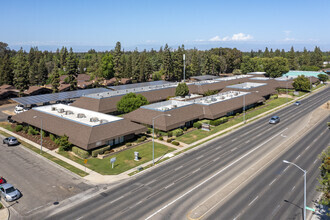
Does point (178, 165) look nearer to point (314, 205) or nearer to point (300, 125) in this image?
point (314, 205)

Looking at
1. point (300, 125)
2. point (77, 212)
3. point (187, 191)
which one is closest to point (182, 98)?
point (300, 125)

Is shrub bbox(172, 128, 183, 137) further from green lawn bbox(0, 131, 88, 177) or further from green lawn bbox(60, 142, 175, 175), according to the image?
green lawn bbox(0, 131, 88, 177)

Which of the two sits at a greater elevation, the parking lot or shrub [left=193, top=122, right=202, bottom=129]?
shrub [left=193, top=122, right=202, bottom=129]

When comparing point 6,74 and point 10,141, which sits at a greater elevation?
point 6,74

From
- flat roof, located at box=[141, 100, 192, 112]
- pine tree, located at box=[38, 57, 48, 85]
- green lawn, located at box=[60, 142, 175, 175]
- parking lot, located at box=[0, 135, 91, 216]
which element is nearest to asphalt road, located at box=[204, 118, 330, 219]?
green lawn, located at box=[60, 142, 175, 175]

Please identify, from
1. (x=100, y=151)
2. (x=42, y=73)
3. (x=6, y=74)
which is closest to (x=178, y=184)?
(x=100, y=151)

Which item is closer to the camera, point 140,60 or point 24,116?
point 24,116

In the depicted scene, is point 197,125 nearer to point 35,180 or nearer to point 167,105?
point 167,105
